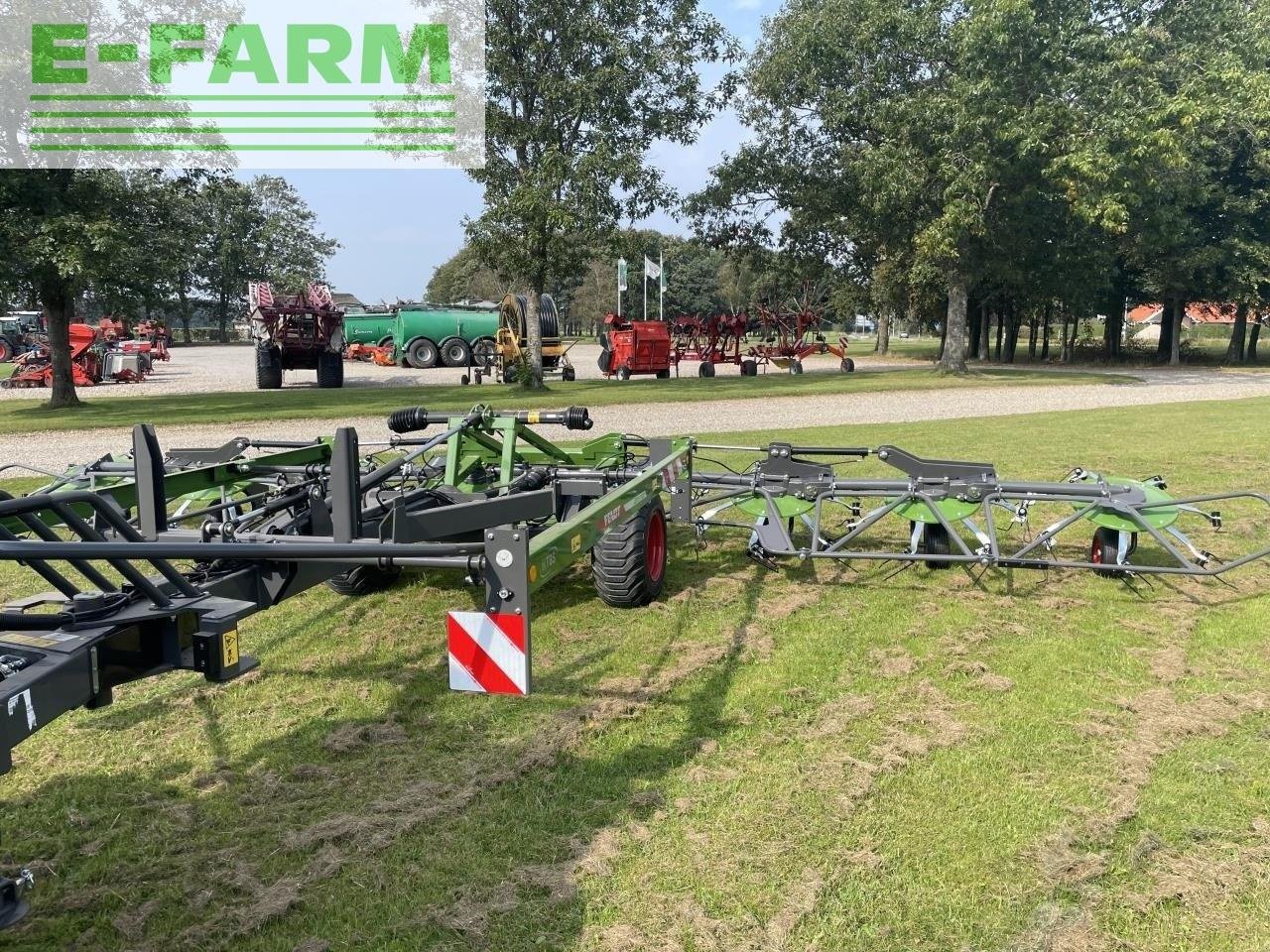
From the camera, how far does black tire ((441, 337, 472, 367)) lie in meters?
33.3

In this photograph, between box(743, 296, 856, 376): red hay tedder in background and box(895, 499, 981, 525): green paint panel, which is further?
box(743, 296, 856, 376): red hay tedder in background

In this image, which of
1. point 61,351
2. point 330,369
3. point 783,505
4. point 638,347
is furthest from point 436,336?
point 783,505

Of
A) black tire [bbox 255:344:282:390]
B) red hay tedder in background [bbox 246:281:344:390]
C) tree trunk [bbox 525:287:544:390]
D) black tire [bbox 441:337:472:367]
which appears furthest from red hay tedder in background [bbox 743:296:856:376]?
black tire [bbox 255:344:282:390]

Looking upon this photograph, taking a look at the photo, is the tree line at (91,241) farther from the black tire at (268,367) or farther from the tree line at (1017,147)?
the tree line at (1017,147)

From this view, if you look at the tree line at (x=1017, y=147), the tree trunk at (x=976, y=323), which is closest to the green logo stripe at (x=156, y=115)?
the tree line at (x=1017, y=147)

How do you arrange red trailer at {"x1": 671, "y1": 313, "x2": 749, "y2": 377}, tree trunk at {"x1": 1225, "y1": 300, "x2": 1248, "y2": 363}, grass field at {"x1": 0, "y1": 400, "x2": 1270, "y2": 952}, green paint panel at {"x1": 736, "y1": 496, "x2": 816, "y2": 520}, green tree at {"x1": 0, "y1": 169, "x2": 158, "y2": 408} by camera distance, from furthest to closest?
tree trunk at {"x1": 1225, "y1": 300, "x2": 1248, "y2": 363}
red trailer at {"x1": 671, "y1": 313, "x2": 749, "y2": 377}
green tree at {"x1": 0, "y1": 169, "x2": 158, "y2": 408}
green paint panel at {"x1": 736, "y1": 496, "x2": 816, "y2": 520}
grass field at {"x1": 0, "y1": 400, "x2": 1270, "y2": 952}

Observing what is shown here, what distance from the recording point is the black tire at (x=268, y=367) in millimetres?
25062

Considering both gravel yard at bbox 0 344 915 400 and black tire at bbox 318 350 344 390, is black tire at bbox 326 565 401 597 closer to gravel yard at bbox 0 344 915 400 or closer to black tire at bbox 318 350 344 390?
gravel yard at bbox 0 344 915 400

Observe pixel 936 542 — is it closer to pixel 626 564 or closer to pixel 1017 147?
pixel 626 564

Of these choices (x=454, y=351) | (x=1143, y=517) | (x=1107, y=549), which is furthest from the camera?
(x=454, y=351)

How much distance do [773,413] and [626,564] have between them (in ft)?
41.0

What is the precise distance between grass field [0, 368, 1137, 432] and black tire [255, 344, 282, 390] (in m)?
1.48

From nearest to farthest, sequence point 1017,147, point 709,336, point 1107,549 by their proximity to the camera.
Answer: point 1107,549
point 1017,147
point 709,336

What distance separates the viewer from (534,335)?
2192 centimetres
